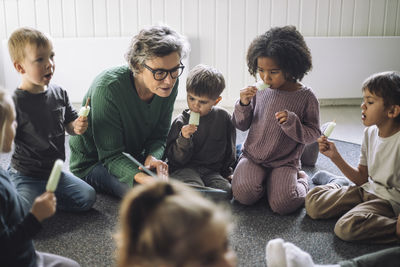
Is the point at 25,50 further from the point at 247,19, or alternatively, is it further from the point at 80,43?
the point at 247,19

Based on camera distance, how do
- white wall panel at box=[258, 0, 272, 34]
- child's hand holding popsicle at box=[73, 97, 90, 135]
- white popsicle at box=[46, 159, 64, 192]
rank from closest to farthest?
white popsicle at box=[46, 159, 64, 192] < child's hand holding popsicle at box=[73, 97, 90, 135] < white wall panel at box=[258, 0, 272, 34]

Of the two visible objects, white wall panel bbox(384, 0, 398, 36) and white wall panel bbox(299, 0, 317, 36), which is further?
white wall panel bbox(384, 0, 398, 36)

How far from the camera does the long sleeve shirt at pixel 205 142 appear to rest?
1.99 metres

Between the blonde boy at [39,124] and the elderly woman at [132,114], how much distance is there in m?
0.13

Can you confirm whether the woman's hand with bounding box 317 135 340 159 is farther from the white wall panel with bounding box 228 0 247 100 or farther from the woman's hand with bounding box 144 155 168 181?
the white wall panel with bounding box 228 0 247 100

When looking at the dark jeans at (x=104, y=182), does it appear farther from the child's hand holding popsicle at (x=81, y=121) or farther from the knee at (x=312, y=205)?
the knee at (x=312, y=205)

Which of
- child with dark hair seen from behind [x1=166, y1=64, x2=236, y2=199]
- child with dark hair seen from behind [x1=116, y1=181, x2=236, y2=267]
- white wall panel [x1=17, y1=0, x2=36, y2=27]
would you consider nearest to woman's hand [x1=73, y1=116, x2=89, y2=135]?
child with dark hair seen from behind [x1=166, y1=64, x2=236, y2=199]

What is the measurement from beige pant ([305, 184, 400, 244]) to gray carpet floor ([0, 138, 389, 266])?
0.11ft

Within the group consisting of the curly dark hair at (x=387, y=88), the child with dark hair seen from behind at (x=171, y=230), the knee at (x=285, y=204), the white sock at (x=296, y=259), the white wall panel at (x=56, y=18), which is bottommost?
the knee at (x=285, y=204)

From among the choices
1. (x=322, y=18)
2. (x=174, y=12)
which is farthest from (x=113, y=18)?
(x=322, y=18)

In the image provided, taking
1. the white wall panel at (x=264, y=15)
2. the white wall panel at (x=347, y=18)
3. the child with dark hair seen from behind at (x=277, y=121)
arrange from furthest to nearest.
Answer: the white wall panel at (x=347, y=18) → the white wall panel at (x=264, y=15) → the child with dark hair seen from behind at (x=277, y=121)

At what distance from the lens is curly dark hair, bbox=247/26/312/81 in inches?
72.5

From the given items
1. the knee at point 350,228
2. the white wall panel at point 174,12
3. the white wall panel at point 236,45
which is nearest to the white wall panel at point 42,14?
the white wall panel at point 174,12

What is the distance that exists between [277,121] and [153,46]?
Result: 0.61m
